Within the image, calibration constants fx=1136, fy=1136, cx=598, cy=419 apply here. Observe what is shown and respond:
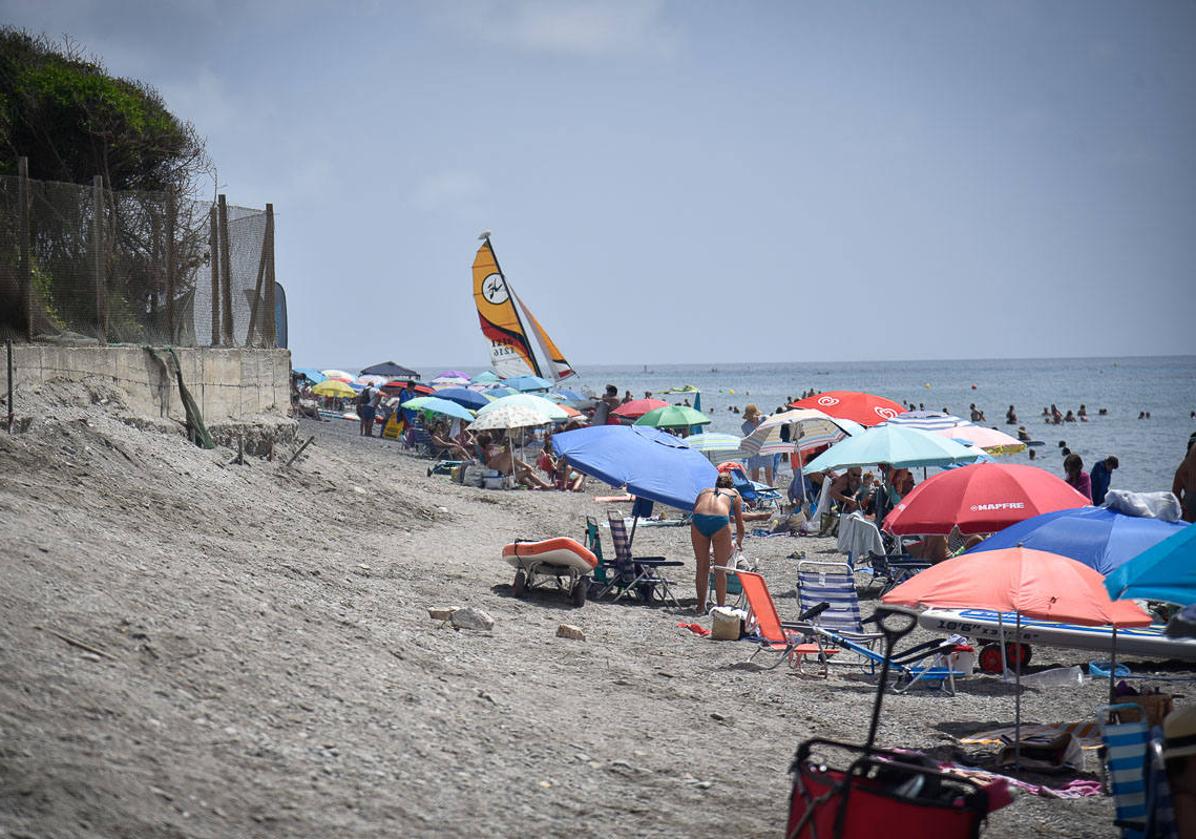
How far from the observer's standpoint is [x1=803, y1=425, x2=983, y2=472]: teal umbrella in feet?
47.6

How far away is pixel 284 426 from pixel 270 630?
860 centimetres

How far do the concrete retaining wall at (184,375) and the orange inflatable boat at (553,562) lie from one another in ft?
15.7

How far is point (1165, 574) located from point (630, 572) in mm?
6377

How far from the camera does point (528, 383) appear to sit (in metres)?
34.3

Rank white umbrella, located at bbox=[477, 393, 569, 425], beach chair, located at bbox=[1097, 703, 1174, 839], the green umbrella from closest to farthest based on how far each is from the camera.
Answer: beach chair, located at bbox=[1097, 703, 1174, 839]
white umbrella, located at bbox=[477, 393, 569, 425]
the green umbrella

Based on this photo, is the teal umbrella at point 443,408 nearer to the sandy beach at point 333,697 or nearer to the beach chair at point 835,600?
the sandy beach at point 333,697

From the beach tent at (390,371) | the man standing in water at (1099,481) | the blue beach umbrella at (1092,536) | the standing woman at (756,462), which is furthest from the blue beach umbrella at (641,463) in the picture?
the beach tent at (390,371)

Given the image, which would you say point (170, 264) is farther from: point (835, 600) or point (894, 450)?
point (894, 450)

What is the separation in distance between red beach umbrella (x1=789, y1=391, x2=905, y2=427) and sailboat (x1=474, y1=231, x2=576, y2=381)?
17.2 metres

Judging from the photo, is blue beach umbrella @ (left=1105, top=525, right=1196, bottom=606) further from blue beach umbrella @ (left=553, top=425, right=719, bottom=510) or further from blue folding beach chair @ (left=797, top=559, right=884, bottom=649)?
blue beach umbrella @ (left=553, top=425, right=719, bottom=510)

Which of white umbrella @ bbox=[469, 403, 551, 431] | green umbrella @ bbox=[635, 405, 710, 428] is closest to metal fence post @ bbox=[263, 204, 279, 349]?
white umbrella @ bbox=[469, 403, 551, 431]

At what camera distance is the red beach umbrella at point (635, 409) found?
27300 millimetres

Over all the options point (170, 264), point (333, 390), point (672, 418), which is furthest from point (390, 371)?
point (170, 264)

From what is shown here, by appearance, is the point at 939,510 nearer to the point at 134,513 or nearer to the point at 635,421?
the point at 134,513
